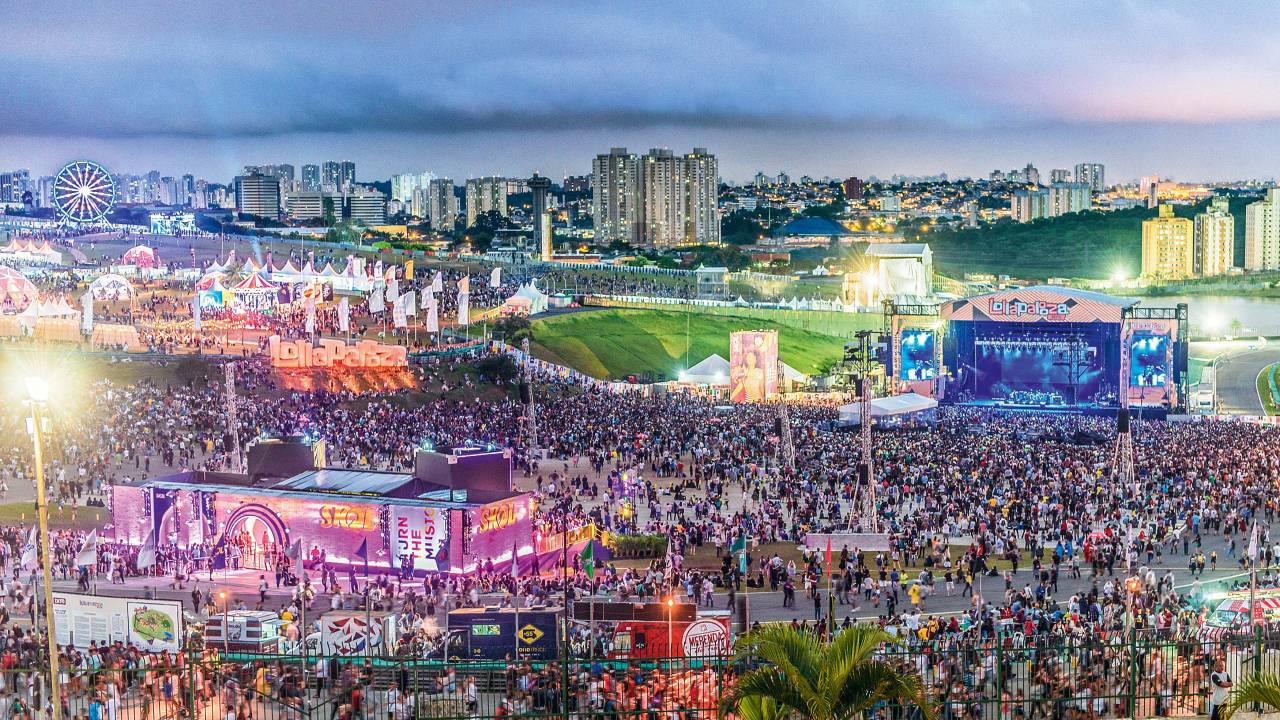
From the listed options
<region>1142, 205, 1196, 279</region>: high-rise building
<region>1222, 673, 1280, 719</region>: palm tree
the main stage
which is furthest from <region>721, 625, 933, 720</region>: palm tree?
<region>1142, 205, 1196, 279</region>: high-rise building

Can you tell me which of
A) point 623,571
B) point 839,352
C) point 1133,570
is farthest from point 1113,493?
point 839,352

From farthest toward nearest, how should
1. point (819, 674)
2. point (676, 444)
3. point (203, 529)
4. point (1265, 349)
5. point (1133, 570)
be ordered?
point (1265, 349)
point (676, 444)
point (203, 529)
point (1133, 570)
point (819, 674)

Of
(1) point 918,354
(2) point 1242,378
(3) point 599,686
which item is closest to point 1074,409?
(1) point 918,354

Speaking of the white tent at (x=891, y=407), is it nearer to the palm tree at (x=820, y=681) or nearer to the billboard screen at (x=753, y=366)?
the billboard screen at (x=753, y=366)

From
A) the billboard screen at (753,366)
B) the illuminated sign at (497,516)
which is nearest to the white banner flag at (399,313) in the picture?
the billboard screen at (753,366)

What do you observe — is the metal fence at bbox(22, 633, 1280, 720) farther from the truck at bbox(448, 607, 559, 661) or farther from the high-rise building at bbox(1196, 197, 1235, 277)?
the high-rise building at bbox(1196, 197, 1235, 277)

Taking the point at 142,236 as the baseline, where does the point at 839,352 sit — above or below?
below

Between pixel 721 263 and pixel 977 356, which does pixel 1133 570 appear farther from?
pixel 721 263
